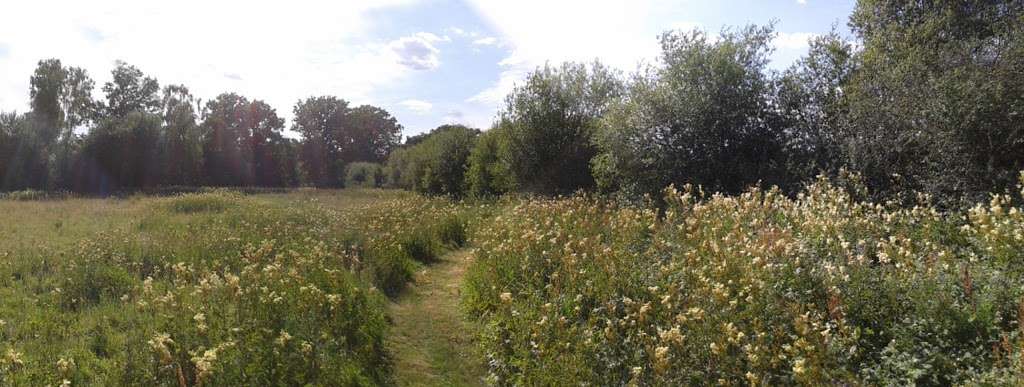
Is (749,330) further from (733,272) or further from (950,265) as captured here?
(950,265)

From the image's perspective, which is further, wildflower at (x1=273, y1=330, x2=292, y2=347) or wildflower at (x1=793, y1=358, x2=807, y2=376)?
wildflower at (x1=273, y1=330, x2=292, y2=347)

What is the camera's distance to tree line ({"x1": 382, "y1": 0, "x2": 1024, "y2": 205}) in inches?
306

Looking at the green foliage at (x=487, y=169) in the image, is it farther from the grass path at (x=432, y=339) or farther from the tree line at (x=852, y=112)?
the grass path at (x=432, y=339)

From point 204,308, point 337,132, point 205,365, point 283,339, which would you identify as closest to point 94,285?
point 204,308

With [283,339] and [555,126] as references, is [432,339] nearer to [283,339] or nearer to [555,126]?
[283,339]

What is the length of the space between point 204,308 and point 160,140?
1661 inches

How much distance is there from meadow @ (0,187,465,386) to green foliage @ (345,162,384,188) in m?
37.0

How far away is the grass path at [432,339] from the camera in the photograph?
19.0 feet

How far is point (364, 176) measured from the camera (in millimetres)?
51875

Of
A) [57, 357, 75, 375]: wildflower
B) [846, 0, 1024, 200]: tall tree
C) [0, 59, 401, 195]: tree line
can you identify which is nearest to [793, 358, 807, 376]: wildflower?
[57, 357, 75, 375]: wildflower

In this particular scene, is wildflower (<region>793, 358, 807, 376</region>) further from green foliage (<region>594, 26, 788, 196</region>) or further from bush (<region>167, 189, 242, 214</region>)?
bush (<region>167, 189, 242, 214</region>)

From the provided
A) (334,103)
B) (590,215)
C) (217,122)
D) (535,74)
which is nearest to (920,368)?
(590,215)

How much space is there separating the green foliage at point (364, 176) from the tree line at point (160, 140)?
6.30m

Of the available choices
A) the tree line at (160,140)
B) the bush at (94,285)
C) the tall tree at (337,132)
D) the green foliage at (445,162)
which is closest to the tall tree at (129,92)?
the tree line at (160,140)
